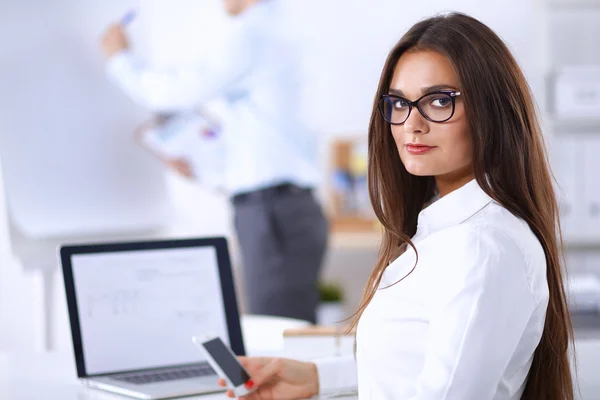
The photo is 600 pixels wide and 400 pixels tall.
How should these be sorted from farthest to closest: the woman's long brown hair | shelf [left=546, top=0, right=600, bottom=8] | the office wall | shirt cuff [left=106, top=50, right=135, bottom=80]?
the office wall, shelf [left=546, top=0, right=600, bottom=8], shirt cuff [left=106, top=50, right=135, bottom=80], the woman's long brown hair

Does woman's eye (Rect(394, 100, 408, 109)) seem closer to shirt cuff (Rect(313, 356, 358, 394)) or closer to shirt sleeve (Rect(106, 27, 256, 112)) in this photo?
shirt cuff (Rect(313, 356, 358, 394))

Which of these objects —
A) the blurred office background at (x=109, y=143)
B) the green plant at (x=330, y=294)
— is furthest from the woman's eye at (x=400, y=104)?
the green plant at (x=330, y=294)

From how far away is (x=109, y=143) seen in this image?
2.43 m

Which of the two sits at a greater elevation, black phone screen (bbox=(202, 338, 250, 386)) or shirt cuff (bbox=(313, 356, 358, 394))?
black phone screen (bbox=(202, 338, 250, 386))

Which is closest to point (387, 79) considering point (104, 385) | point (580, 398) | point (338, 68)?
point (580, 398)

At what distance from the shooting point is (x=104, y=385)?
1.31 metres

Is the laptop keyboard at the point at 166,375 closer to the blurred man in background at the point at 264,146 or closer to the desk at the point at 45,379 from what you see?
the desk at the point at 45,379

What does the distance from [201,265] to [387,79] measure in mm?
559

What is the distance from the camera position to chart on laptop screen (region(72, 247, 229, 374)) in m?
1.40

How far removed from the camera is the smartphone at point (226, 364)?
1.22 meters

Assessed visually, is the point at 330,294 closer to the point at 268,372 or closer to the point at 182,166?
the point at 182,166

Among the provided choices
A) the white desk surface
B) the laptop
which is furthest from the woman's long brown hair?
the laptop

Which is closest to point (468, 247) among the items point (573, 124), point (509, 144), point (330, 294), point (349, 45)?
point (509, 144)

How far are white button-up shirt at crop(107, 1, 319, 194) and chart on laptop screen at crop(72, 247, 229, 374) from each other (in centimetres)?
101
